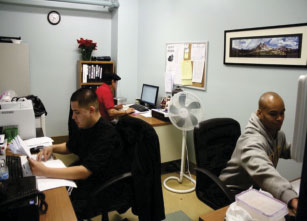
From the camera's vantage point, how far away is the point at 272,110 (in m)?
1.51

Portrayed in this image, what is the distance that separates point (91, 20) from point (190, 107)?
2745 mm

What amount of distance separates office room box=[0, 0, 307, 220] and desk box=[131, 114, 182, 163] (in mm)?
206

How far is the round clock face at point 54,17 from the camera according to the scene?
413 cm

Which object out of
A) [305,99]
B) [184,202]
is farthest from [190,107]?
[305,99]

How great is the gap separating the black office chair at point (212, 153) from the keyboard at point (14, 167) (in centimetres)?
108

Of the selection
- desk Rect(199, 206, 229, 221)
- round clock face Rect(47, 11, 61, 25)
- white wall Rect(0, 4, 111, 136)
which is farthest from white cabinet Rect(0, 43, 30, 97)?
desk Rect(199, 206, 229, 221)

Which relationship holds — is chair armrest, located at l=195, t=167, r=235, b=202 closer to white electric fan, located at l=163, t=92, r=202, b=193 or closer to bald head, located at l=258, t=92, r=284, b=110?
bald head, located at l=258, t=92, r=284, b=110

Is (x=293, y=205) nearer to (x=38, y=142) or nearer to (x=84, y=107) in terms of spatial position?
(x=84, y=107)

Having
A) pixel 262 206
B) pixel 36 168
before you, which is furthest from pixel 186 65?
pixel 262 206

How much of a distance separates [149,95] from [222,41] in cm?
151

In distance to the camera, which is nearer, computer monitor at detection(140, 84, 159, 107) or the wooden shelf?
computer monitor at detection(140, 84, 159, 107)

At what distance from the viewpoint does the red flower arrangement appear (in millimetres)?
4223

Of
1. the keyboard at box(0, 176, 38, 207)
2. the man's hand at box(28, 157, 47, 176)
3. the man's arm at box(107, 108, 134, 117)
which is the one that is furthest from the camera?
the man's arm at box(107, 108, 134, 117)

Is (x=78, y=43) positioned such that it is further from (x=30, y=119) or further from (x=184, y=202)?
(x=184, y=202)
